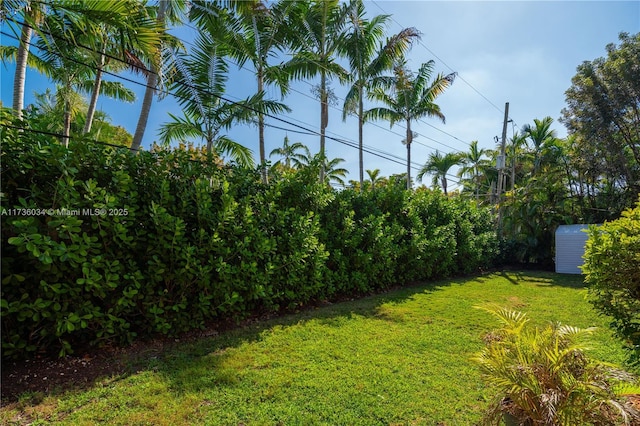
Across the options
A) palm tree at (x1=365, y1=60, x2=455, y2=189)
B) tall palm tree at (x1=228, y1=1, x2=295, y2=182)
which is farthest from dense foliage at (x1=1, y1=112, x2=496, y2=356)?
palm tree at (x1=365, y1=60, x2=455, y2=189)

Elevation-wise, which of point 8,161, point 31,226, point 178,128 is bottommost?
point 31,226

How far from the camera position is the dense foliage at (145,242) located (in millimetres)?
2963

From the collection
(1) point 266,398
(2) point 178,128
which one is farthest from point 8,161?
(2) point 178,128

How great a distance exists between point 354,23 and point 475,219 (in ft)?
27.6

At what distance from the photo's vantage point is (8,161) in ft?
9.61

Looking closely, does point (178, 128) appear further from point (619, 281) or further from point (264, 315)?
point (619, 281)

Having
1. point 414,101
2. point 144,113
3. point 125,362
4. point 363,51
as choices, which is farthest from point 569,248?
point 144,113

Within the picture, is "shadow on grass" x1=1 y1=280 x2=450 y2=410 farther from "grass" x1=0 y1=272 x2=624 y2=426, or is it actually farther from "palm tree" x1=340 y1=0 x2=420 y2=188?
"palm tree" x1=340 y1=0 x2=420 y2=188

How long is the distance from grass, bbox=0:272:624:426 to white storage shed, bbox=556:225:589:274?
29.9ft

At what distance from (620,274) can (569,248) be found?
42.2 ft

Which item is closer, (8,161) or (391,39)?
(8,161)

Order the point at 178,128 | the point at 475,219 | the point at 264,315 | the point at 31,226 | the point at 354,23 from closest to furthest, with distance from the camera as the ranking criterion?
the point at 31,226
the point at 264,315
the point at 178,128
the point at 354,23
the point at 475,219

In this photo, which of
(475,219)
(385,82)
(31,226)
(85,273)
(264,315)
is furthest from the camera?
(385,82)

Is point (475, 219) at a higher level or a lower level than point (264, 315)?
higher
